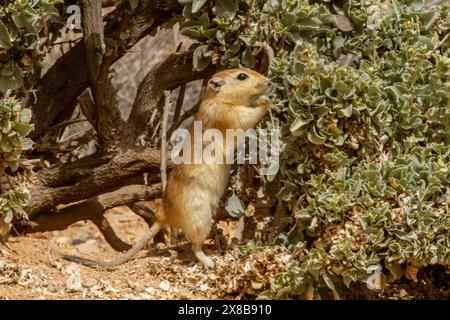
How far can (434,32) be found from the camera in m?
5.68

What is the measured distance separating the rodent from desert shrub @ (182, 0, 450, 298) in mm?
173

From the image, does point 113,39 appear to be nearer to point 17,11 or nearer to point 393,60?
point 17,11

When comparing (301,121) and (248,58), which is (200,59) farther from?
(301,121)

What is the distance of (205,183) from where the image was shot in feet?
18.7

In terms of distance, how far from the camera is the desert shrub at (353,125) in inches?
188

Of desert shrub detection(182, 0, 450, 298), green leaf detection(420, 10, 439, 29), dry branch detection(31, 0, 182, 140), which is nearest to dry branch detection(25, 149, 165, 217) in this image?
dry branch detection(31, 0, 182, 140)

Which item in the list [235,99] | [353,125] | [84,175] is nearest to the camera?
[353,125]

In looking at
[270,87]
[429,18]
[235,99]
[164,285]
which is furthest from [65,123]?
[429,18]

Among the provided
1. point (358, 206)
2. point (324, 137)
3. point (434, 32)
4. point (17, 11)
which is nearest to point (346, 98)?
point (324, 137)

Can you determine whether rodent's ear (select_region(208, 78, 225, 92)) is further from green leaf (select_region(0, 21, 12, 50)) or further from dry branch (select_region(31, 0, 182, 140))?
green leaf (select_region(0, 21, 12, 50))

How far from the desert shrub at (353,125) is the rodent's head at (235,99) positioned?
135 millimetres

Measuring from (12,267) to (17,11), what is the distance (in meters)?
1.44

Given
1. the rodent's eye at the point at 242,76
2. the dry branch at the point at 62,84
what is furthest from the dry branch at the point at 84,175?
the rodent's eye at the point at 242,76

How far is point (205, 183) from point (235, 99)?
577mm
